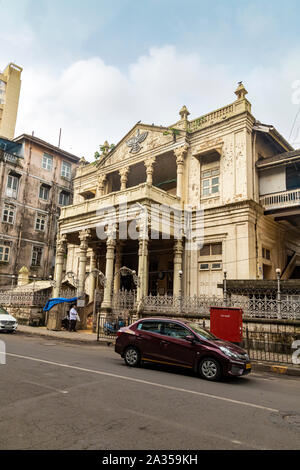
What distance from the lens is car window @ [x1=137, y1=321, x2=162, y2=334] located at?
9.24 m

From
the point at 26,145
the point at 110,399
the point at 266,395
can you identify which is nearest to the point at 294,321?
the point at 266,395

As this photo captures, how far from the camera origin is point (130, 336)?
9555 millimetres

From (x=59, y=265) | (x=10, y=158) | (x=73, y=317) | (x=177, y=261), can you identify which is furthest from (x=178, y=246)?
(x=10, y=158)

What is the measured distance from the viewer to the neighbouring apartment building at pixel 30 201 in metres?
32.9

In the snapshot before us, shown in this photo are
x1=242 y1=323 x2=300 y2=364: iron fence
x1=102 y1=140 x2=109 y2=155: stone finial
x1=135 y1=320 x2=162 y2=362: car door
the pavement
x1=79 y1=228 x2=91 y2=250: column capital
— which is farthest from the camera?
x1=102 y1=140 x2=109 y2=155: stone finial

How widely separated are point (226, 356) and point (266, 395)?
4.62 feet

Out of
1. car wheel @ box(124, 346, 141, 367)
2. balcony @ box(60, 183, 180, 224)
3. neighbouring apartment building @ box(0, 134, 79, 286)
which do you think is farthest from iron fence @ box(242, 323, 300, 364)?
neighbouring apartment building @ box(0, 134, 79, 286)

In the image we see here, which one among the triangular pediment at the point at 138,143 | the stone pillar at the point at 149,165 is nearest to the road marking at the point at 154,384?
the stone pillar at the point at 149,165

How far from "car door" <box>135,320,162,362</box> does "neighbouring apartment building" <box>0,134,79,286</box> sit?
81.5 ft

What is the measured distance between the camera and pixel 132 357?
9.29 meters

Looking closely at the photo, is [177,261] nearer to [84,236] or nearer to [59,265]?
[84,236]

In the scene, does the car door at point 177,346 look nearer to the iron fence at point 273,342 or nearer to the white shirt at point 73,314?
the iron fence at point 273,342

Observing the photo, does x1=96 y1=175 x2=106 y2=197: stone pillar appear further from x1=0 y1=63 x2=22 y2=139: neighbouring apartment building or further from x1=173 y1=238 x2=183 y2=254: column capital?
x1=0 y1=63 x2=22 y2=139: neighbouring apartment building

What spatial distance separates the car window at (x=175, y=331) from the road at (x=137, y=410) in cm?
100
